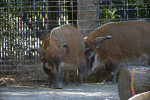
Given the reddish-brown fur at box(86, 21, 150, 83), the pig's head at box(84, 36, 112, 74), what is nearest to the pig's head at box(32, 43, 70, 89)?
the pig's head at box(84, 36, 112, 74)

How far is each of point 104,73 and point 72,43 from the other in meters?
1.46

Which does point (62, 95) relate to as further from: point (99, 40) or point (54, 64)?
point (99, 40)

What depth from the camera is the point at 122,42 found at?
10.0 m

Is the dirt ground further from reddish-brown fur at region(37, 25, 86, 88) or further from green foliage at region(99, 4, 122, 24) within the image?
green foliage at region(99, 4, 122, 24)

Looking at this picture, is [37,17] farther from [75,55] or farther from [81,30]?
[75,55]

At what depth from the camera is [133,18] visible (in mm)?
10656

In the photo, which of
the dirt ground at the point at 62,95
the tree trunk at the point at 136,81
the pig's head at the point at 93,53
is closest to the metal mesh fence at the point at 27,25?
the pig's head at the point at 93,53

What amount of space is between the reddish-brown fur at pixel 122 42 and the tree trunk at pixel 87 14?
16.5 inches

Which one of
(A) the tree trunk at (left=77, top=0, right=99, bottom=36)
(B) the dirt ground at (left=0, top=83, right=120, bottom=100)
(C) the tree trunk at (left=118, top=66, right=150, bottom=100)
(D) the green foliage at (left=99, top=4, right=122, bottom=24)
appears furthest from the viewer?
(D) the green foliage at (left=99, top=4, right=122, bottom=24)

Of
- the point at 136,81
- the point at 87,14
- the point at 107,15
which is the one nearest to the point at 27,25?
the point at 87,14

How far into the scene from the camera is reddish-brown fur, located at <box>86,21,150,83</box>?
9961 mm

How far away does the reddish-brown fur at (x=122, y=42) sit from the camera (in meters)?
9.96

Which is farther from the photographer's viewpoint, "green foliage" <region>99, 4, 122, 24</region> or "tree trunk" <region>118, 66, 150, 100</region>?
"green foliage" <region>99, 4, 122, 24</region>

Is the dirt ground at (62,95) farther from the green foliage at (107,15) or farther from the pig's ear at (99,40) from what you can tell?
the green foliage at (107,15)
